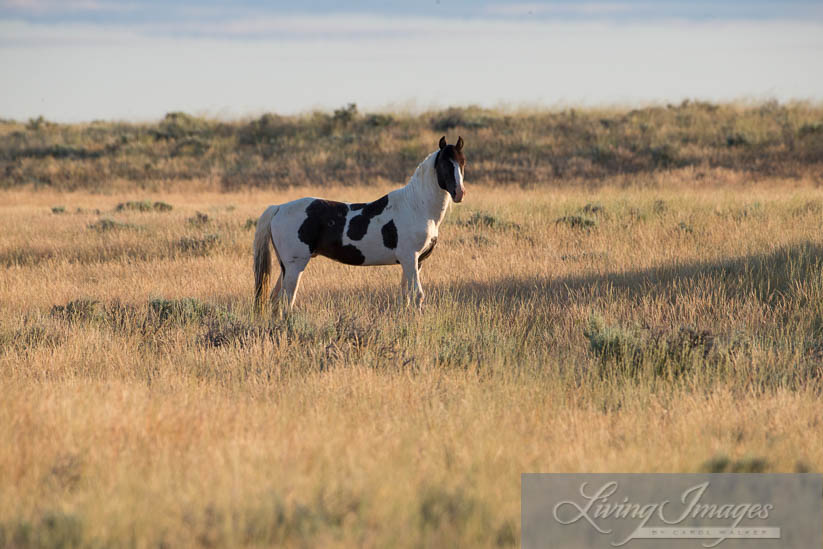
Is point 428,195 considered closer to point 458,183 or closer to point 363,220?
point 458,183

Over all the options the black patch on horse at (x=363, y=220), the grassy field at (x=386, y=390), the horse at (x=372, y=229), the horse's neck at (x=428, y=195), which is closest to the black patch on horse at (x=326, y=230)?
the horse at (x=372, y=229)

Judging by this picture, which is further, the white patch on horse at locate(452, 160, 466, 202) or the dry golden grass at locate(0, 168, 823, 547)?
the white patch on horse at locate(452, 160, 466, 202)

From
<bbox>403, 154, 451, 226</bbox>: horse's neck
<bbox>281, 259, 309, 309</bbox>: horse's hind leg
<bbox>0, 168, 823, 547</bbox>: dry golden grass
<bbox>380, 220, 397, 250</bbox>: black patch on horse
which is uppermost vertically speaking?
<bbox>403, 154, 451, 226</bbox>: horse's neck

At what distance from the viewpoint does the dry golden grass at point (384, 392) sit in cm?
344

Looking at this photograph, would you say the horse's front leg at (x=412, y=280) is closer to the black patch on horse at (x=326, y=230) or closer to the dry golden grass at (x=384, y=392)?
the dry golden grass at (x=384, y=392)

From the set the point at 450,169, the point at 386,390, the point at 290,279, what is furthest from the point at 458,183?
the point at 386,390

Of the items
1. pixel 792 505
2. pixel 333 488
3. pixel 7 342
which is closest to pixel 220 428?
pixel 333 488

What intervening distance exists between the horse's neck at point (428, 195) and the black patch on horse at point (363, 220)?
0.34 meters

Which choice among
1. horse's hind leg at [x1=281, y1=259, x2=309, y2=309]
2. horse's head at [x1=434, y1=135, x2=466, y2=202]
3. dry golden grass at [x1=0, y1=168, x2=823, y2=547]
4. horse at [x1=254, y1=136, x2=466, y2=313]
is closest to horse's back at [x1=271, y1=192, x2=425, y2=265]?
horse at [x1=254, y1=136, x2=466, y2=313]

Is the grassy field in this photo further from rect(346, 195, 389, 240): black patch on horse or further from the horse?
rect(346, 195, 389, 240): black patch on horse

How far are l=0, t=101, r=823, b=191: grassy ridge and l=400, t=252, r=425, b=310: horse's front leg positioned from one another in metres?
20.0

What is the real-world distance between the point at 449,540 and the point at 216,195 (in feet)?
84.8

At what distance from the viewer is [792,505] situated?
12.4ft

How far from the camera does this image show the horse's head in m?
7.89
